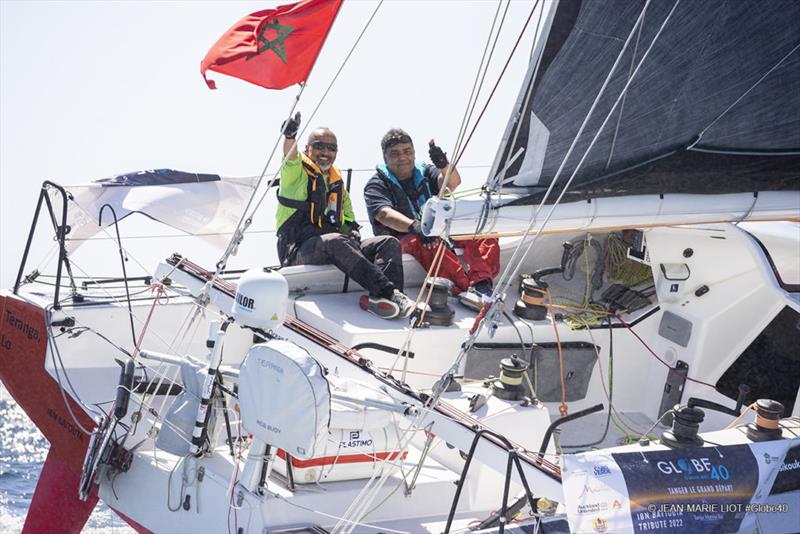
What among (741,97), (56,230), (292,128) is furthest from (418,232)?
(741,97)

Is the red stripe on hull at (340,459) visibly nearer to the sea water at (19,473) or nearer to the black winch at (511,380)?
the black winch at (511,380)

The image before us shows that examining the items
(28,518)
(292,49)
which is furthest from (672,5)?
(28,518)

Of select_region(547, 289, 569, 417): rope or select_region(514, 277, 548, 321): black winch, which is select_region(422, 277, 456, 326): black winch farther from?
select_region(547, 289, 569, 417): rope

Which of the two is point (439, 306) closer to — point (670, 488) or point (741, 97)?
point (741, 97)

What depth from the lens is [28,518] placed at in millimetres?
5277

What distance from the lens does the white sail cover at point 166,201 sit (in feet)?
18.8

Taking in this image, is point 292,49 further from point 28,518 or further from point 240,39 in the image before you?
point 28,518

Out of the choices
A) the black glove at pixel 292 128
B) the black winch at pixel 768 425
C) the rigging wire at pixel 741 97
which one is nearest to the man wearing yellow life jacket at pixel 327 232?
the black glove at pixel 292 128

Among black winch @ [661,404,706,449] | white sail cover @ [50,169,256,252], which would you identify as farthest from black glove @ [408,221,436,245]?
black winch @ [661,404,706,449]

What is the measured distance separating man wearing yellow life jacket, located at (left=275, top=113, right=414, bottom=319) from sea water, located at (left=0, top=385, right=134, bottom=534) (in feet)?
6.02

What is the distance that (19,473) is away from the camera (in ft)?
25.9

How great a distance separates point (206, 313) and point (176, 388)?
0.57m

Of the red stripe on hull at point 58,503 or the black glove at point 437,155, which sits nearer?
the red stripe on hull at point 58,503

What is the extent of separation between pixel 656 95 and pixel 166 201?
10.0 ft
